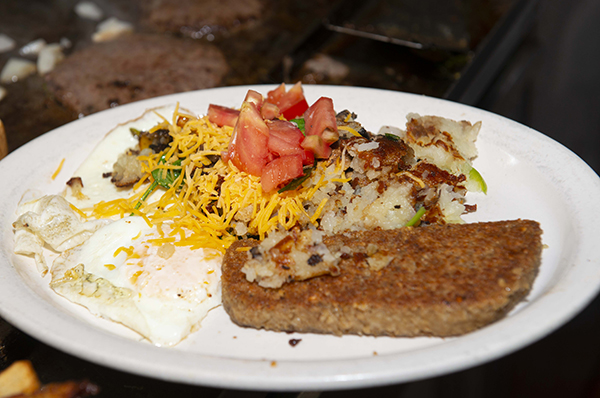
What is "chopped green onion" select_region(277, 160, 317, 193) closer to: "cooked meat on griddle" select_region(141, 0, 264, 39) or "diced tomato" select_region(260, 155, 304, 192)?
"diced tomato" select_region(260, 155, 304, 192)

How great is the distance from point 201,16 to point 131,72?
1586 mm

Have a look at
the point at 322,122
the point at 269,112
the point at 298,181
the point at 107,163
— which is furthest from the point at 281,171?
the point at 107,163

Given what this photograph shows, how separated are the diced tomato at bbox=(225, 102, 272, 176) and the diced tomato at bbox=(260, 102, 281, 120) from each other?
0.96 feet

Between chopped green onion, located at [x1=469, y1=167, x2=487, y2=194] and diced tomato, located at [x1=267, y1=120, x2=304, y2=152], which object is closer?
diced tomato, located at [x1=267, y1=120, x2=304, y2=152]

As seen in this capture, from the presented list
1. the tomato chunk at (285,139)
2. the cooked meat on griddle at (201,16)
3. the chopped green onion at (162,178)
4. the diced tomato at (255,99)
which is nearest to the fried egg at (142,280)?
the chopped green onion at (162,178)

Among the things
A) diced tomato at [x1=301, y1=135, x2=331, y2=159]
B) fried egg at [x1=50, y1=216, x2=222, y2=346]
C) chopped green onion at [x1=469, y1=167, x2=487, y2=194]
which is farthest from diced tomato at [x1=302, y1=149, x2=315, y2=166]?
chopped green onion at [x1=469, y1=167, x2=487, y2=194]

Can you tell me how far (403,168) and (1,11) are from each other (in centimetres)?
700

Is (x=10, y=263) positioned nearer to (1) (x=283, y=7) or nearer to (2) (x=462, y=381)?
(2) (x=462, y=381)

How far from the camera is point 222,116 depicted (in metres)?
3.10

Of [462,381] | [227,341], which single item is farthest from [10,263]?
[462,381]

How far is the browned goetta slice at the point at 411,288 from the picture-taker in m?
2.05

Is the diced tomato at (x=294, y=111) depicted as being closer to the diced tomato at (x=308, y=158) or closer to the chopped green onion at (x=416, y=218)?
the diced tomato at (x=308, y=158)

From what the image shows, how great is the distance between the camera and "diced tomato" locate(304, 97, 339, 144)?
9.21 feet

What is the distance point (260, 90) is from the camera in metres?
3.88
